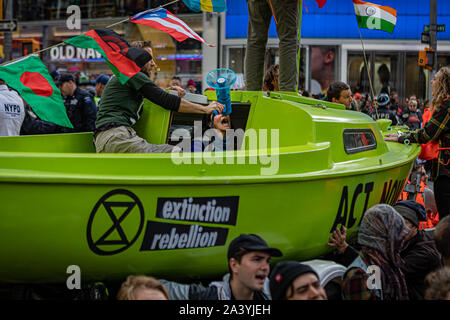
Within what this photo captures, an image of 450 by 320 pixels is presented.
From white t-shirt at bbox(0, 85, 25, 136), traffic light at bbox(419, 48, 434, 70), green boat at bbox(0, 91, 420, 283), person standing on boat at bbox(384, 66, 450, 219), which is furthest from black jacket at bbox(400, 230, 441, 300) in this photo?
traffic light at bbox(419, 48, 434, 70)

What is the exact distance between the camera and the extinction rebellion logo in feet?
9.74

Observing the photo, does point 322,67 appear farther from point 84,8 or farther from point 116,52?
point 116,52

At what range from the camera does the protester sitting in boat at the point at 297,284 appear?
2604 mm

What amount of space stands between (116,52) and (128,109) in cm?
44

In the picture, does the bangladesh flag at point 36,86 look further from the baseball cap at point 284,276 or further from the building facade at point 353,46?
the building facade at point 353,46

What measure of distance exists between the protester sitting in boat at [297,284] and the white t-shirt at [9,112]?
4058 millimetres

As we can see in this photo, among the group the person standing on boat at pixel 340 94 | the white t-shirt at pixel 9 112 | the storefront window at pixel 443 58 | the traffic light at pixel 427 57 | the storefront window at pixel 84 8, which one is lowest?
the white t-shirt at pixel 9 112

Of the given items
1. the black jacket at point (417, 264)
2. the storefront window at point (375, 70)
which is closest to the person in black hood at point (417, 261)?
the black jacket at point (417, 264)

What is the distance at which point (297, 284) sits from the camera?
2.61 m

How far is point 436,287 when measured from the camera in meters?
2.53

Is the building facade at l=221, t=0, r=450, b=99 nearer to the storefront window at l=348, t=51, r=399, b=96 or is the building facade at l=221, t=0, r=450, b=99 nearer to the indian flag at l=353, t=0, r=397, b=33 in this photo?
the storefront window at l=348, t=51, r=399, b=96

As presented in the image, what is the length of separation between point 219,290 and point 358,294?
817 millimetres

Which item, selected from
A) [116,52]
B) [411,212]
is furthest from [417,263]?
[116,52]
